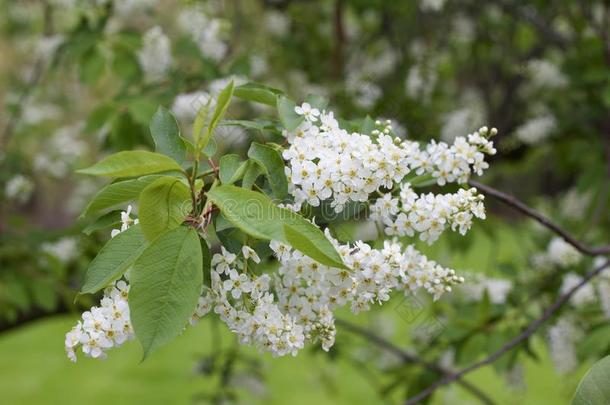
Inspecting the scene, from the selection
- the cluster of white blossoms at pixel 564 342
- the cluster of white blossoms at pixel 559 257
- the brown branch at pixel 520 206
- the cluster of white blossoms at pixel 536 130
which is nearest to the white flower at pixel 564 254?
the cluster of white blossoms at pixel 559 257

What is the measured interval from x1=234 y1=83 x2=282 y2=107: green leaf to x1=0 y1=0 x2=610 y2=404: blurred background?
0.80 ft

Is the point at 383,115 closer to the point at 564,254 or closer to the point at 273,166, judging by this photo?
the point at 564,254

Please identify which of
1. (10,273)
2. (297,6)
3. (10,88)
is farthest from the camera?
(10,88)

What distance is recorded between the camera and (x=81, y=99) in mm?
5926

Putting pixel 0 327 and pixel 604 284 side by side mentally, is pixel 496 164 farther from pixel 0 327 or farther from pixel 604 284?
pixel 0 327

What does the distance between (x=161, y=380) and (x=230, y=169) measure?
425 cm

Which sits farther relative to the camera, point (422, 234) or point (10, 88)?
point (10, 88)

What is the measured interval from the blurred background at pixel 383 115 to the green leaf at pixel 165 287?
17 centimetres

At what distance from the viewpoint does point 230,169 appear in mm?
955

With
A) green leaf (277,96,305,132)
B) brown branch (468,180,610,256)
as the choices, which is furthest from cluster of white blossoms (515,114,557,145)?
green leaf (277,96,305,132)

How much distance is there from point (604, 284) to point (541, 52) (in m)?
1.85

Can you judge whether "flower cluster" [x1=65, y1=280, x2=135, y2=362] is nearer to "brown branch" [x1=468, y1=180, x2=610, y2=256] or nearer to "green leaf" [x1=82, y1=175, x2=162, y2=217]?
"green leaf" [x1=82, y1=175, x2=162, y2=217]

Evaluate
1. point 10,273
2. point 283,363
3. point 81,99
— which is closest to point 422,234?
point 10,273

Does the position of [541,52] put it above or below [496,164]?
above
